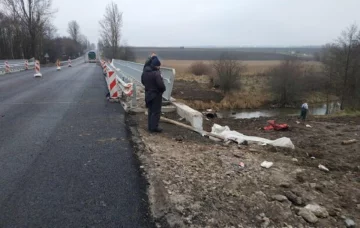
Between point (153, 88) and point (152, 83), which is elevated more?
point (152, 83)

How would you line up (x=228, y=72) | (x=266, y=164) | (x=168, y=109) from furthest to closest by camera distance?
(x=228, y=72) → (x=168, y=109) → (x=266, y=164)

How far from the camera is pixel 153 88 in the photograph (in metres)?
7.36

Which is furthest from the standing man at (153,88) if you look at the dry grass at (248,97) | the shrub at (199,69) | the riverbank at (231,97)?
the shrub at (199,69)

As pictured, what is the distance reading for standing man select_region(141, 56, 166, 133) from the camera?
23.9ft

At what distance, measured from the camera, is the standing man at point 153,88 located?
7.29 metres

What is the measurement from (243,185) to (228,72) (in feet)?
115

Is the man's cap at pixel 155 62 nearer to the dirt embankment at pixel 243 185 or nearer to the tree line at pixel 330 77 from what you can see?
the dirt embankment at pixel 243 185

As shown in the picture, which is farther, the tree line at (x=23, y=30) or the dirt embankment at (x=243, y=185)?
the tree line at (x=23, y=30)

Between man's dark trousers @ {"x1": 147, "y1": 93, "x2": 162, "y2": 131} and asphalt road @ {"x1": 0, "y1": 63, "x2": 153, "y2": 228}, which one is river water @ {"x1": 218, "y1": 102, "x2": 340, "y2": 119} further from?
asphalt road @ {"x1": 0, "y1": 63, "x2": 153, "y2": 228}

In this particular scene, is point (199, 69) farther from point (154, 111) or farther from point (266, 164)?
point (266, 164)

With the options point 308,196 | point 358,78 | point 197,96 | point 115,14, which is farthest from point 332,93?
point 115,14

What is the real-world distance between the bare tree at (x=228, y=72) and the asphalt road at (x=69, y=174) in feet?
98.7

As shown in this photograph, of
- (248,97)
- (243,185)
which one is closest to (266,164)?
(243,185)

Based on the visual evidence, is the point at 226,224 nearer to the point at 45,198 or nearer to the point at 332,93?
the point at 45,198
